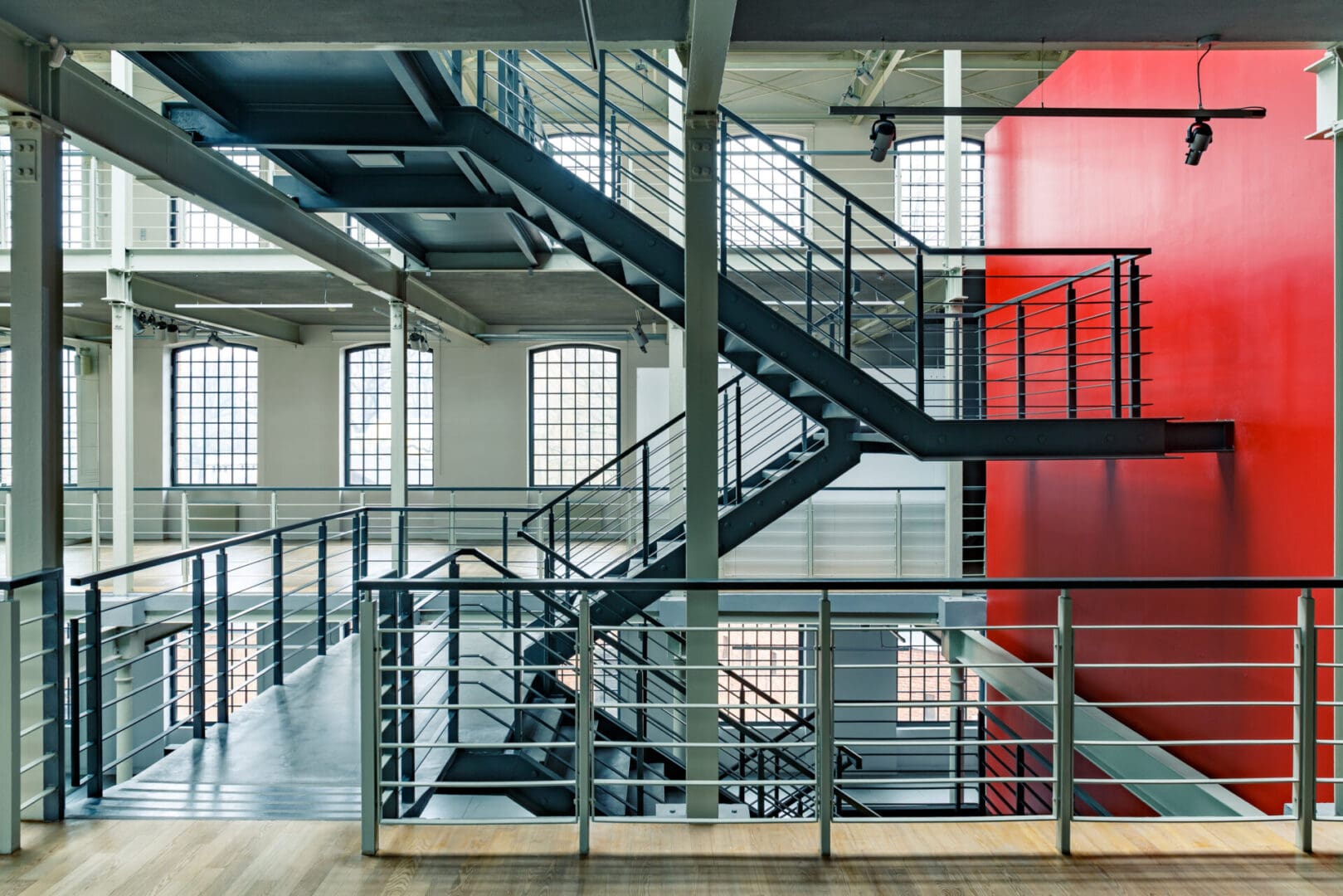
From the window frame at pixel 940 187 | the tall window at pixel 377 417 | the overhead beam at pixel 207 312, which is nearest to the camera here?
the overhead beam at pixel 207 312

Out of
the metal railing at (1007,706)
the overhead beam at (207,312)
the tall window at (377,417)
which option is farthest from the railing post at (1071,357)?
the tall window at (377,417)

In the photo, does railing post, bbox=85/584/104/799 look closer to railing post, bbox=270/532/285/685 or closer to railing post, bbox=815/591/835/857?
railing post, bbox=270/532/285/685

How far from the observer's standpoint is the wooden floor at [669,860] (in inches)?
97.7

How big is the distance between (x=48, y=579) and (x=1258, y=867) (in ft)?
12.4

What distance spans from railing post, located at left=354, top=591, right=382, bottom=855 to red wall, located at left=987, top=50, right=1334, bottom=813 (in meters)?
3.30

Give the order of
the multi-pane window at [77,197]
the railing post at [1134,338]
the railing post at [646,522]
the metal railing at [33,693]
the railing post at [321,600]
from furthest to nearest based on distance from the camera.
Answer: the multi-pane window at [77,197] < the railing post at [321,600] < the railing post at [646,522] < the railing post at [1134,338] < the metal railing at [33,693]

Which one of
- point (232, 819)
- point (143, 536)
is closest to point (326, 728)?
point (232, 819)

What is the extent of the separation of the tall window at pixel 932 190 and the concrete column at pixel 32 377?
29.3 feet

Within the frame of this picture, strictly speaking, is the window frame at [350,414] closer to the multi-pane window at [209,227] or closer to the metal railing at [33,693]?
the multi-pane window at [209,227]

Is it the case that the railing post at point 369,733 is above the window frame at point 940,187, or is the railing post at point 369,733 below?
below

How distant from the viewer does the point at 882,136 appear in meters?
3.78

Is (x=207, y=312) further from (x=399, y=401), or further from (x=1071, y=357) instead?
(x=1071, y=357)

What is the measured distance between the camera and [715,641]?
308 cm

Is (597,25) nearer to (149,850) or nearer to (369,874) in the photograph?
(369,874)
